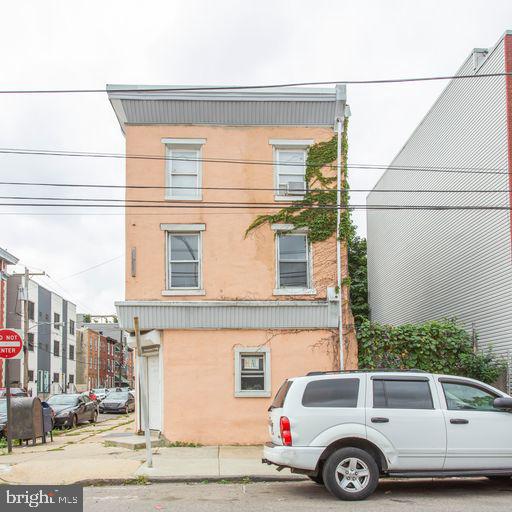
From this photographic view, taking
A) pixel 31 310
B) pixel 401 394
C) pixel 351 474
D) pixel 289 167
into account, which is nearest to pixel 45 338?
pixel 31 310

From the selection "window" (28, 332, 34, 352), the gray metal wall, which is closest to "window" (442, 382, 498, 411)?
"window" (28, 332, 34, 352)

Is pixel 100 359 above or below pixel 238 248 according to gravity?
below

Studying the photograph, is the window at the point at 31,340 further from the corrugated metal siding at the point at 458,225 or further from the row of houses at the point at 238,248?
the row of houses at the point at 238,248

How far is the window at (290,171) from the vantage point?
60.7 ft

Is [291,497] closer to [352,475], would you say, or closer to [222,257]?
[352,475]

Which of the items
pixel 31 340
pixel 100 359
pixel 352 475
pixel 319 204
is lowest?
pixel 100 359

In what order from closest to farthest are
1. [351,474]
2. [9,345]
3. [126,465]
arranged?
[351,474]
[126,465]
[9,345]

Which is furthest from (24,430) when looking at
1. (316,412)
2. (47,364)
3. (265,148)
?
(47,364)

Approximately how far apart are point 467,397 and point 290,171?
30.3 feet

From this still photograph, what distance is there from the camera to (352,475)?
10.2 metres

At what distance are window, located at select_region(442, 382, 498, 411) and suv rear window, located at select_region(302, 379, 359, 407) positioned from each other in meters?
1.39

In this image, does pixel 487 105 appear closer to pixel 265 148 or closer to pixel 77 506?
pixel 265 148

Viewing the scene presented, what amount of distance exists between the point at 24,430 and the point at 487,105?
14457mm

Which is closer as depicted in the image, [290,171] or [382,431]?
[382,431]
